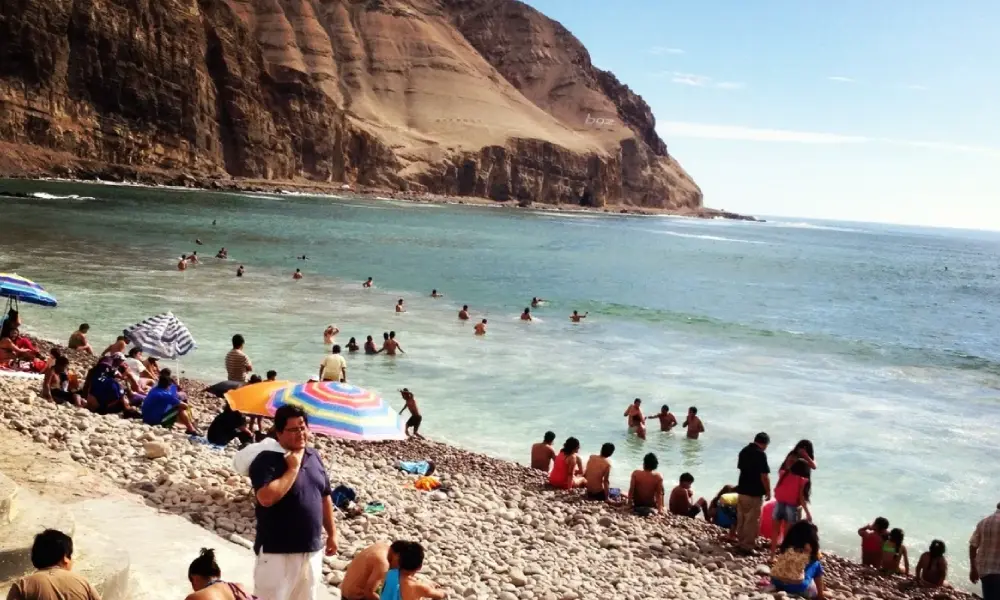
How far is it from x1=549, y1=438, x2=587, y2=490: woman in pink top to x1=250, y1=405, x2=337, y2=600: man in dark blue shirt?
7021 mm

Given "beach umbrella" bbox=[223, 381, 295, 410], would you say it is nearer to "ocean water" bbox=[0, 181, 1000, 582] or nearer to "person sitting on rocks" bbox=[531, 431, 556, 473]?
"person sitting on rocks" bbox=[531, 431, 556, 473]

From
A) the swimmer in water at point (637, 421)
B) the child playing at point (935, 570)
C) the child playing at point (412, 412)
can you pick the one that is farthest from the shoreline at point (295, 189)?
the child playing at point (935, 570)

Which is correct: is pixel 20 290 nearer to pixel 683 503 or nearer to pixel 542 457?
pixel 542 457

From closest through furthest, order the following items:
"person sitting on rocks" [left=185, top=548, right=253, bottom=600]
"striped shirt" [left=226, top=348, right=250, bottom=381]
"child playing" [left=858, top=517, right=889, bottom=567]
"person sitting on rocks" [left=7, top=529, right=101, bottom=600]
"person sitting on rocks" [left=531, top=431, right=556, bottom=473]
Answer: "person sitting on rocks" [left=7, top=529, right=101, bottom=600], "person sitting on rocks" [left=185, top=548, right=253, bottom=600], "child playing" [left=858, top=517, right=889, bottom=567], "person sitting on rocks" [left=531, top=431, right=556, bottom=473], "striped shirt" [left=226, top=348, right=250, bottom=381]

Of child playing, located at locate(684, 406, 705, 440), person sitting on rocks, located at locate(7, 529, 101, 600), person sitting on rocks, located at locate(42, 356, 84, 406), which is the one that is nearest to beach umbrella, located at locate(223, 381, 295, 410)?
person sitting on rocks, located at locate(42, 356, 84, 406)

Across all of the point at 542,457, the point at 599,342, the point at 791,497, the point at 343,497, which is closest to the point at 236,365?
the point at 542,457

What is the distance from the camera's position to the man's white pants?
4852 millimetres

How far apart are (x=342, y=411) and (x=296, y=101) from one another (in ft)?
361

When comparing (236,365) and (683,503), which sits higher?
(236,365)

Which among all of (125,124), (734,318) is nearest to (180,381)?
(734,318)

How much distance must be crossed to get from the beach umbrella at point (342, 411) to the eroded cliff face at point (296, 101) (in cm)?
7927

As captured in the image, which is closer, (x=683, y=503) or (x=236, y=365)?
(x=683, y=503)

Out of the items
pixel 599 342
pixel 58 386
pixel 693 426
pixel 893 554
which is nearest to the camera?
pixel 893 554

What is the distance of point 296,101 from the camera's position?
370ft
